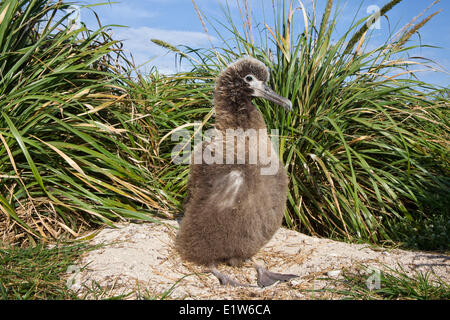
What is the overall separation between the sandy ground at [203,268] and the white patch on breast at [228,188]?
1.96 feet

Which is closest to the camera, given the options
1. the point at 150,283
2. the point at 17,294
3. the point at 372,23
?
the point at 17,294

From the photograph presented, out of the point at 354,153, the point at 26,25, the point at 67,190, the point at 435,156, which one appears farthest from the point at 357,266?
the point at 26,25

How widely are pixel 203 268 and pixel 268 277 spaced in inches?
21.1

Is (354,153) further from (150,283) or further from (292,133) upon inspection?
(150,283)

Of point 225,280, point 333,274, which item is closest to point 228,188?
point 225,280

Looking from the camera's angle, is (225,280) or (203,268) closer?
(225,280)

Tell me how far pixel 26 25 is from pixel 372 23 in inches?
161

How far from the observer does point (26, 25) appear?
409 cm

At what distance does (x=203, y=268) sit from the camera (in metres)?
2.89

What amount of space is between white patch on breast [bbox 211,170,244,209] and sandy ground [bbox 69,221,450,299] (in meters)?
0.60

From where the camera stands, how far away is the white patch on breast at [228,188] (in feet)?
8.54

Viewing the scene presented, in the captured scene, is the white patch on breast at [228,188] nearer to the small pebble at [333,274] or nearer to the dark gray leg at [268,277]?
the dark gray leg at [268,277]

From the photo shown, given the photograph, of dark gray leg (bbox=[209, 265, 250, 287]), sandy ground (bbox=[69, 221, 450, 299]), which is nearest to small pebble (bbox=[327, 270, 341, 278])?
sandy ground (bbox=[69, 221, 450, 299])

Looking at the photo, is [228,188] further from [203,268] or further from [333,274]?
[333,274]
